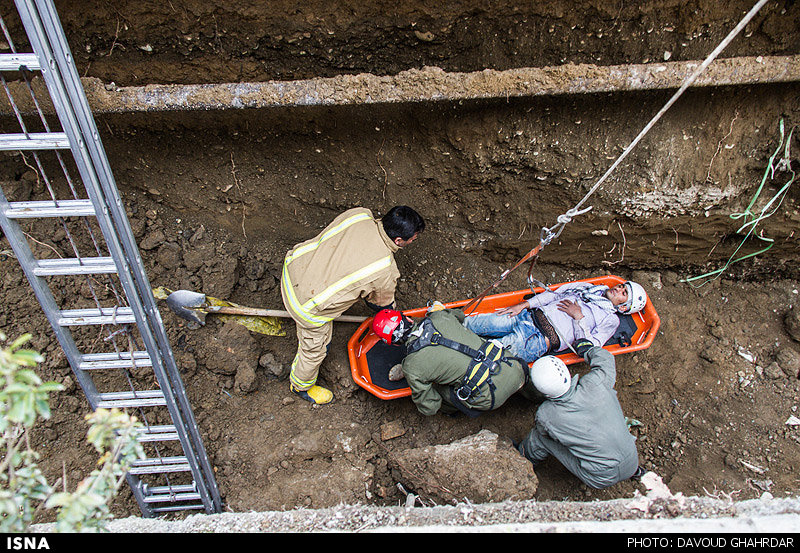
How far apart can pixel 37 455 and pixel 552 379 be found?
2783mm

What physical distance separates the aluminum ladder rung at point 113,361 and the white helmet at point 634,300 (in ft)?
12.2

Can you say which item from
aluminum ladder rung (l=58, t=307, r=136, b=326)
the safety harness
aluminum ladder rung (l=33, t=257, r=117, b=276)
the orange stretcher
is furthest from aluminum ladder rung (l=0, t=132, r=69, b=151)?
the orange stretcher

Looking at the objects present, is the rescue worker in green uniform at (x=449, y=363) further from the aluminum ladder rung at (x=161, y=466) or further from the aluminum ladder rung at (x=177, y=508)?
the aluminum ladder rung at (x=177, y=508)

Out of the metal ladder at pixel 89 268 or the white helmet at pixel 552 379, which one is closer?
the metal ladder at pixel 89 268

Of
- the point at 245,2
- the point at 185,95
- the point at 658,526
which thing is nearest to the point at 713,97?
the point at 658,526

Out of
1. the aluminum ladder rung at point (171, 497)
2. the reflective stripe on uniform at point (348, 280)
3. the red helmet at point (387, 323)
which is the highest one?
the reflective stripe on uniform at point (348, 280)

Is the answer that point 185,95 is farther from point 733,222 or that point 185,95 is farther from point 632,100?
point 733,222

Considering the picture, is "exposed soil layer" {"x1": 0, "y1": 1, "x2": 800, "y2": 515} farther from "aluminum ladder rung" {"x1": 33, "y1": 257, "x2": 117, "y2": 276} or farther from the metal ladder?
"aluminum ladder rung" {"x1": 33, "y1": 257, "x2": 117, "y2": 276}

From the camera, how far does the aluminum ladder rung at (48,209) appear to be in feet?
6.92

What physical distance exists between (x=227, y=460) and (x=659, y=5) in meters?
4.44

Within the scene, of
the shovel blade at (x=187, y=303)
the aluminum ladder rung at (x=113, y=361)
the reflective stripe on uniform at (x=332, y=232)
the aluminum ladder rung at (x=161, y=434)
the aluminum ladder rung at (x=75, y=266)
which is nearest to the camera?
the aluminum ladder rung at (x=75, y=266)

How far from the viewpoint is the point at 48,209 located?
212 centimetres

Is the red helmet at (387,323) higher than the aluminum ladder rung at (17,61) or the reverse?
the reverse

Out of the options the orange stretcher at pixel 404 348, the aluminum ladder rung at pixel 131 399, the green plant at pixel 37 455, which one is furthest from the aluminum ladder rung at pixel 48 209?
the orange stretcher at pixel 404 348
